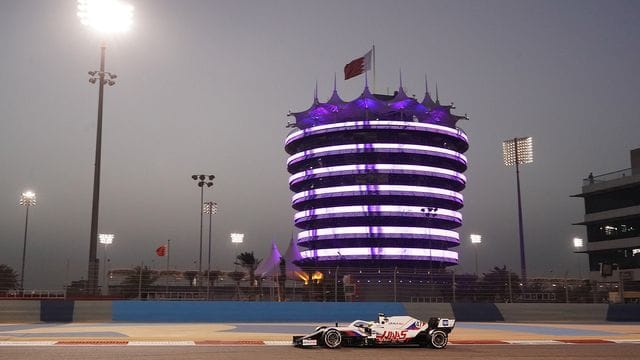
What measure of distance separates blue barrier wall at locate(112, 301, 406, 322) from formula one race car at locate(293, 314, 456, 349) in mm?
12384

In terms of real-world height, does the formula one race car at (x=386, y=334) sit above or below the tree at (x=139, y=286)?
below

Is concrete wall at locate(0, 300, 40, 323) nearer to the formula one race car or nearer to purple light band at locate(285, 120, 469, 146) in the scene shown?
the formula one race car

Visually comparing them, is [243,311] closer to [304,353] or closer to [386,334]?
[386,334]

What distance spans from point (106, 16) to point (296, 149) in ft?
253

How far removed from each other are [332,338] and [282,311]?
537 inches

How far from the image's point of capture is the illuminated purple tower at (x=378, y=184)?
9206 cm

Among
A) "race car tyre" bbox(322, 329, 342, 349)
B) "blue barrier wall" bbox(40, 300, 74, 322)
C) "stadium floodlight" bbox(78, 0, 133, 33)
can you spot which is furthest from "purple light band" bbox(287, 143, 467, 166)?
"race car tyre" bbox(322, 329, 342, 349)

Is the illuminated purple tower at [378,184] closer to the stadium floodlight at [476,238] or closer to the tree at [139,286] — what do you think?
the stadium floodlight at [476,238]

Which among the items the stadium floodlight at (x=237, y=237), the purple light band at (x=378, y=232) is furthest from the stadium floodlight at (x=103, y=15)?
the purple light band at (x=378, y=232)

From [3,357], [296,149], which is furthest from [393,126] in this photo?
[3,357]

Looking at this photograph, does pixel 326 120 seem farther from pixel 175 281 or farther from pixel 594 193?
pixel 175 281

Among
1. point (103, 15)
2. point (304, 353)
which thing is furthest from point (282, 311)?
point (103, 15)

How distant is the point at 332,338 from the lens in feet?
48.8

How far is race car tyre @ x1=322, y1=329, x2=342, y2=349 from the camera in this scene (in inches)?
582
